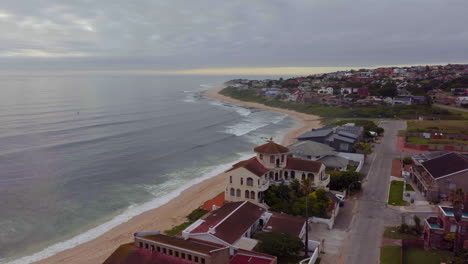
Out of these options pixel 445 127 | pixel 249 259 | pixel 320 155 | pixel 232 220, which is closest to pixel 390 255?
pixel 249 259

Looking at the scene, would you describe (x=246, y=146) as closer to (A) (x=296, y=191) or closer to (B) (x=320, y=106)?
(A) (x=296, y=191)

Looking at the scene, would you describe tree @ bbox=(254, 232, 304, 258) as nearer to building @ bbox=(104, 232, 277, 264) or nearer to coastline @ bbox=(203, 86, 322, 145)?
building @ bbox=(104, 232, 277, 264)

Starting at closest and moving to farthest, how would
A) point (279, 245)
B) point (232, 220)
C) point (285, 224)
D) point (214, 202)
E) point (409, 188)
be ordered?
point (279, 245) → point (232, 220) → point (285, 224) → point (214, 202) → point (409, 188)

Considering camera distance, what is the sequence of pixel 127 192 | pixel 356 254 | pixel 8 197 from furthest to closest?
1. pixel 127 192
2. pixel 8 197
3. pixel 356 254

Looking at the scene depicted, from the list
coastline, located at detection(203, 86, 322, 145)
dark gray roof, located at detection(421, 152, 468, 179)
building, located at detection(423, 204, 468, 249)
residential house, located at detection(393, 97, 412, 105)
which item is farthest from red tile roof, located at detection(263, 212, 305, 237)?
residential house, located at detection(393, 97, 412, 105)

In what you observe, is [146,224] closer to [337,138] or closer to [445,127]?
[337,138]

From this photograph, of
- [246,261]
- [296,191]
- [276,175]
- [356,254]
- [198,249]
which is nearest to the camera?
[198,249]

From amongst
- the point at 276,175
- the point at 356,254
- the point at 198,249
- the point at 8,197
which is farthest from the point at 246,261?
the point at 8,197
